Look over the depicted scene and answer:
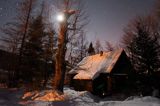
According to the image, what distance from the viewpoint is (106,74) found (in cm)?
2675

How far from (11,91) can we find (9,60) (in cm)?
942

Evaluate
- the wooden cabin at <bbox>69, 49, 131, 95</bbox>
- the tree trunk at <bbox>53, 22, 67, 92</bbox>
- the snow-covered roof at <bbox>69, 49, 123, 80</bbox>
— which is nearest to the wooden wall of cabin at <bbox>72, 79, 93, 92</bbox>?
the wooden cabin at <bbox>69, 49, 131, 95</bbox>

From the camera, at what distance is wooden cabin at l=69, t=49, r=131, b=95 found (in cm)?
2647

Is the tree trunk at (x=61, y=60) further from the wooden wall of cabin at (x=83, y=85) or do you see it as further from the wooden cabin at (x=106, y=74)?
the wooden wall of cabin at (x=83, y=85)

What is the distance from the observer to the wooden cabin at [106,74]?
26469mm

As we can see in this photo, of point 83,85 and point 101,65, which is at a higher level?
point 101,65

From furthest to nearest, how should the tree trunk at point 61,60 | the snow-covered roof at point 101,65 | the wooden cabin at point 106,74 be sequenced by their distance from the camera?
the snow-covered roof at point 101,65 → the wooden cabin at point 106,74 → the tree trunk at point 61,60

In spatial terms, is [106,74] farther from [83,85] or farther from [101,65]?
[83,85]

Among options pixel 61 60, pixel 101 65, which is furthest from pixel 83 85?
pixel 61 60

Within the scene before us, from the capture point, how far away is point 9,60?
2856 cm

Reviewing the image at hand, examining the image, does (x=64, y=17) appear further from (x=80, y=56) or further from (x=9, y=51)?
(x=80, y=56)

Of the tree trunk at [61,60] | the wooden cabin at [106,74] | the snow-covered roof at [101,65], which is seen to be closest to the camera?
the tree trunk at [61,60]

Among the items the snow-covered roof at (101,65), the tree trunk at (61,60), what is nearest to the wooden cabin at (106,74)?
the snow-covered roof at (101,65)

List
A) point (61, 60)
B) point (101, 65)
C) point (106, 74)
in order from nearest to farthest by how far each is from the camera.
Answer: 1. point (61, 60)
2. point (106, 74)
3. point (101, 65)
